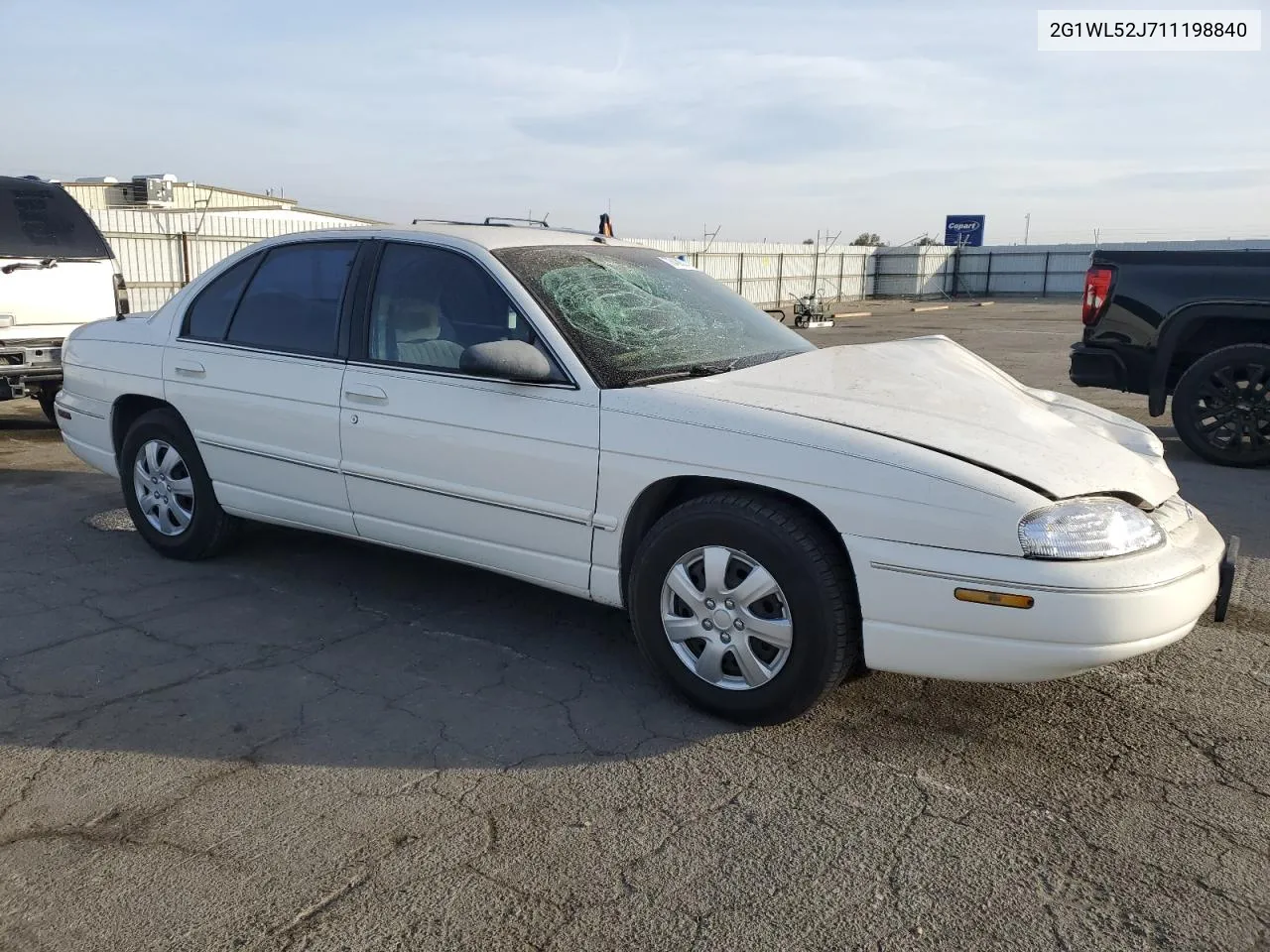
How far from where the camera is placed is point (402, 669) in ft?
12.8

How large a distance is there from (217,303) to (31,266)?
445cm

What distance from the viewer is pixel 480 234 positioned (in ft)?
14.3

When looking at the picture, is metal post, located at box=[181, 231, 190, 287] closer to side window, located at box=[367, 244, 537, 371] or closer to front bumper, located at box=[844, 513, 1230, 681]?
side window, located at box=[367, 244, 537, 371]

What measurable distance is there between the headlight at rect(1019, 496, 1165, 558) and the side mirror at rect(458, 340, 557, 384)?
1670mm

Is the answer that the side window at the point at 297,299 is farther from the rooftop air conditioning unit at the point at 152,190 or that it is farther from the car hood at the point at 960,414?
the rooftop air conditioning unit at the point at 152,190

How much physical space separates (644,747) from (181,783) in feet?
A: 4.46

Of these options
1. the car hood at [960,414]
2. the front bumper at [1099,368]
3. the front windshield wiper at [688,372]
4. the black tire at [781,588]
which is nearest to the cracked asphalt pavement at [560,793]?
the black tire at [781,588]

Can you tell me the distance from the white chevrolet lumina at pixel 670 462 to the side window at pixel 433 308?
0.01 metres

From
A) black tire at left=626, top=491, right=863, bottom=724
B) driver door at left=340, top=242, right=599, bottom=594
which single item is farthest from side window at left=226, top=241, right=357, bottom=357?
black tire at left=626, top=491, right=863, bottom=724

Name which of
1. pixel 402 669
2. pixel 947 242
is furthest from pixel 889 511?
pixel 947 242

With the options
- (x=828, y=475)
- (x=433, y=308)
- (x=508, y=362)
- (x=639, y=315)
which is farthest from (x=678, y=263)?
(x=828, y=475)

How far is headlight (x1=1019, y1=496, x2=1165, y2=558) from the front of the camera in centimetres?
295

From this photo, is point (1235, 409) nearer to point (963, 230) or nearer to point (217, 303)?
point (217, 303)

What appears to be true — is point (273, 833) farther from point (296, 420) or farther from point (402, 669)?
point (296, 420)
